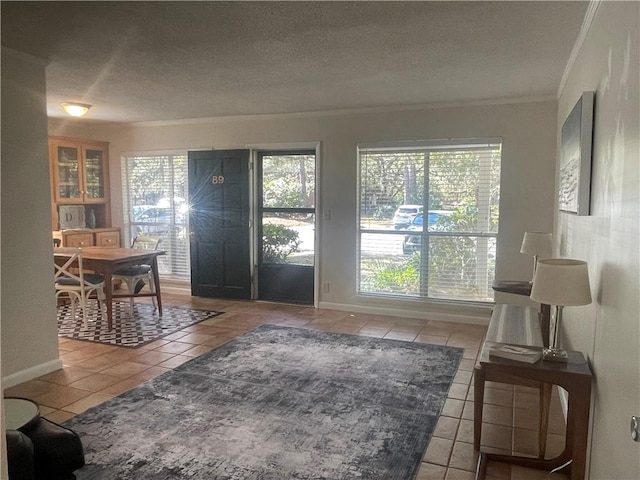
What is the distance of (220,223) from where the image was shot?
6258mm

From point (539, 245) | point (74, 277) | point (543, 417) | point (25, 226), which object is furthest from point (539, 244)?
point (74, 277)

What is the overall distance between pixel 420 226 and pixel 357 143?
3.87ft

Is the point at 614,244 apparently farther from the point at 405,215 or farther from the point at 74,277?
the point at 74,277

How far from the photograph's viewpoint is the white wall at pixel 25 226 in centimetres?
335

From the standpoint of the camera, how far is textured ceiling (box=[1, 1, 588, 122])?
255 centimetres

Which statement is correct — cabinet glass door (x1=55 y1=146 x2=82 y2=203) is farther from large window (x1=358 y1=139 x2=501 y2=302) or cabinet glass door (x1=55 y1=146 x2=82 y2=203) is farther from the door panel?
large window (x1=358 y1=139 x2=501 y2=302)

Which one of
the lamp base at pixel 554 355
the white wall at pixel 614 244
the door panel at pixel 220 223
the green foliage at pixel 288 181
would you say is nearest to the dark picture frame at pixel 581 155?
the white wall at pixel 614 244

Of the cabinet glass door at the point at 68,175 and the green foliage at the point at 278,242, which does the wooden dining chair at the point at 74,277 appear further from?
the green foliage at the point at 278,242

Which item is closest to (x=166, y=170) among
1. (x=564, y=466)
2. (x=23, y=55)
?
(x=23, y=55)

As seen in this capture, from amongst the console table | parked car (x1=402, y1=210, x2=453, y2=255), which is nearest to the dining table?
parked car (x1=402, y1=210, x2=453, y2=255)

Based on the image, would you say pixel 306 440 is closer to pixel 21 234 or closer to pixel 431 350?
pixel 431 350

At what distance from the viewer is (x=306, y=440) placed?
8.93 ft

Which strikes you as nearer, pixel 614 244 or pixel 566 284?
pixel 614 244

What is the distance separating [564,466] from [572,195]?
4.81 ft
